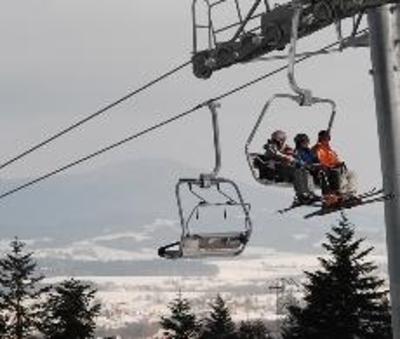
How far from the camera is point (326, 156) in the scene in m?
15.6

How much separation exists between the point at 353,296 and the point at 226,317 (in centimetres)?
4225

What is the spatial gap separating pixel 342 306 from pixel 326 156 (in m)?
38.9

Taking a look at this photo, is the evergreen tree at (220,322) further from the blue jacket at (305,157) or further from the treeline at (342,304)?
the blue jacket at (305,157)

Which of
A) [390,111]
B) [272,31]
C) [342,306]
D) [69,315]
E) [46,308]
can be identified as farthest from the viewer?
[46,308]

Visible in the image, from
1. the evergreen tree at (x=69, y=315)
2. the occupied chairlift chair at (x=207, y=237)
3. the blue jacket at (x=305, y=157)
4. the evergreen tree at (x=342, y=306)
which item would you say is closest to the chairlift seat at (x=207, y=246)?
the occupied chairlift chair at (x=207, y=237)

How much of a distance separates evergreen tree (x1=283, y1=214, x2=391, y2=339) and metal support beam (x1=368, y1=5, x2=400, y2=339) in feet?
141

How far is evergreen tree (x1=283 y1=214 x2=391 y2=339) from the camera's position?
174 feet

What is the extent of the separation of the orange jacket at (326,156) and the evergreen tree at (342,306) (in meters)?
37.9

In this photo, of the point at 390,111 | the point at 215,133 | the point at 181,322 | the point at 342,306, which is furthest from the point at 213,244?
the point at 181,322

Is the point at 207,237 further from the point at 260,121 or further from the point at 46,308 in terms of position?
the point at 46,308

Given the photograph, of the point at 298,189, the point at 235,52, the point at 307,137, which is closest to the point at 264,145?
the point at 307,137

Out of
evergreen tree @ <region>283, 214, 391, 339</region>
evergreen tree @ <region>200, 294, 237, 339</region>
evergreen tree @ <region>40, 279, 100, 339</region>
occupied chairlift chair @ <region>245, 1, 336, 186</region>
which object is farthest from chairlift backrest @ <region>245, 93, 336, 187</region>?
evergreen tree @ <region>200, 294, 237, 339</region>

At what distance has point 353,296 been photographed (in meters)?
53.5

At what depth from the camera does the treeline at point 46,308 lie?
63094 millimetres
